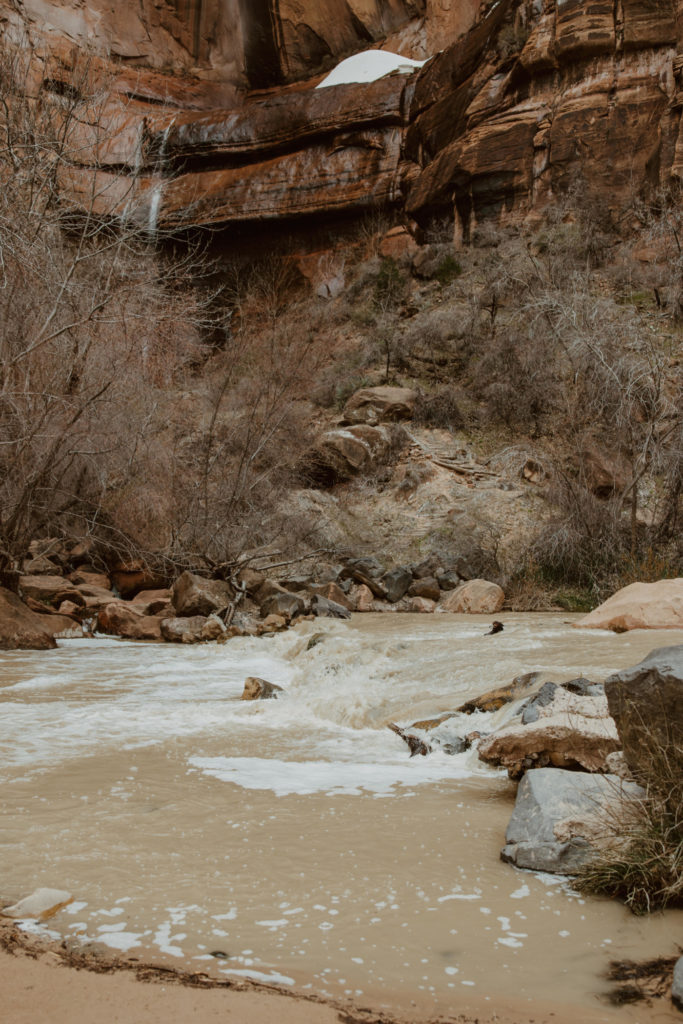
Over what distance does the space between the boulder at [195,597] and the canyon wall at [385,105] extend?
795 centimetres

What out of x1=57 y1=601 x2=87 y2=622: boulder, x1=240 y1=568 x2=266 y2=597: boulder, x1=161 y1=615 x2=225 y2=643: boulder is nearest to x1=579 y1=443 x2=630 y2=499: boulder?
x1=240 y1=568 x2=266 y2=597: boulder

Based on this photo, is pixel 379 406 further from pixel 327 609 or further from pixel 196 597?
pixel 196 597

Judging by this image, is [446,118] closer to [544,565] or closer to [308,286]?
[308,286]

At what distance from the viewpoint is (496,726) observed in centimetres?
504

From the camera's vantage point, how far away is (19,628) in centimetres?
878

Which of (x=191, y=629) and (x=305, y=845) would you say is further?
(x=191, y=629)

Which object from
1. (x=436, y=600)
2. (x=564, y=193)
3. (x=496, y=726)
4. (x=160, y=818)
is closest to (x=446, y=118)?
(x=564, y=193)

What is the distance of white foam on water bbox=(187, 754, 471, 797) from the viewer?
4098mm

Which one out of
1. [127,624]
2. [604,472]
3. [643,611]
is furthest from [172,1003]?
[604,472]

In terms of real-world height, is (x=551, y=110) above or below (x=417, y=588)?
above

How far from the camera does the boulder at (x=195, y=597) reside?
10.5m

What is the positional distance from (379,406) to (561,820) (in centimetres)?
1508

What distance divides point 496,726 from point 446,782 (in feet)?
2.97

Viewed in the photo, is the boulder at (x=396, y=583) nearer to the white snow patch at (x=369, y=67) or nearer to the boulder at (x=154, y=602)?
the boulder at (x=154, y=602)
